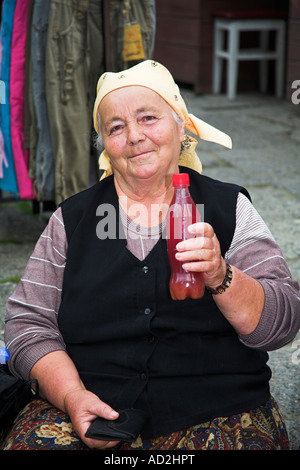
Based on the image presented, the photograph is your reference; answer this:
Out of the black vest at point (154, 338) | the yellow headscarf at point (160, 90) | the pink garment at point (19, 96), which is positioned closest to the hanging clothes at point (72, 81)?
the pink garment at point (19, 96)

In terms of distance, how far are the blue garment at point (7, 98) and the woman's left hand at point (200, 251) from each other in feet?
7.59

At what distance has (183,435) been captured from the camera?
177 cm

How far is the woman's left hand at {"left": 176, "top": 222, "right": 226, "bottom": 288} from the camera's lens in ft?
5.24

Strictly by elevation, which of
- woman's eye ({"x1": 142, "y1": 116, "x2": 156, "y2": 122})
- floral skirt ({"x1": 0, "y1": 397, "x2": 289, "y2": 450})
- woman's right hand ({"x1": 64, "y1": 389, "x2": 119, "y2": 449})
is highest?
woman's eye ({"x1": 142, "y1": 116, "x2": 156, "y2": 122})

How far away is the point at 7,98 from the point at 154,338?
2225mm

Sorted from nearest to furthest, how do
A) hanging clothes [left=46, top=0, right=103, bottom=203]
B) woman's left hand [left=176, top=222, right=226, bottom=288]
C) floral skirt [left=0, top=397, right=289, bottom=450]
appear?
woman's left hand [left=176, top=222, right=226, bottom=288] → floral skirt [left=0, top=397, right=289, bottom=450] → hanging clothes [left=46, top=0, right=103, bottom=203]

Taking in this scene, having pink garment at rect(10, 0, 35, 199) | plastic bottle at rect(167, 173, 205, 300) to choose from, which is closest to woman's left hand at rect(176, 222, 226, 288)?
plastic bottle at rect(167, 173, 205, 300)

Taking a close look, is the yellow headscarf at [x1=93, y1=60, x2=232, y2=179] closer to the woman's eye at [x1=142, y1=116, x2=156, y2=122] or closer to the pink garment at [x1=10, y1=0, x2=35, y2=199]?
the woman's eye at [x1=142, y1=116, x2=156, y2=122]

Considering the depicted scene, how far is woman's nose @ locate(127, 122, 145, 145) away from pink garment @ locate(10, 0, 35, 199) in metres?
1.90

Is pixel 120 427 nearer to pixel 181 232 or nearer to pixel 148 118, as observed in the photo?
pixel 181 232

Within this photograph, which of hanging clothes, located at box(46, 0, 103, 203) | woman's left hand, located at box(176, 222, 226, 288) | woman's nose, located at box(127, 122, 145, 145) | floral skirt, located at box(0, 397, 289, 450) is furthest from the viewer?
hanging clothes, located at box(46, 0, 103, 203)

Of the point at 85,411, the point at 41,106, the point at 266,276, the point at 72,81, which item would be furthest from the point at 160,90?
the point at 41,106

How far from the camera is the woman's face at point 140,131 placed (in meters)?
1.92

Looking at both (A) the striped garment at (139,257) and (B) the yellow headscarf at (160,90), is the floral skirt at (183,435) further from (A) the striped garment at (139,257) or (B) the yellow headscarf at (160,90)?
(B) the yellow headscarf at (160,90)
